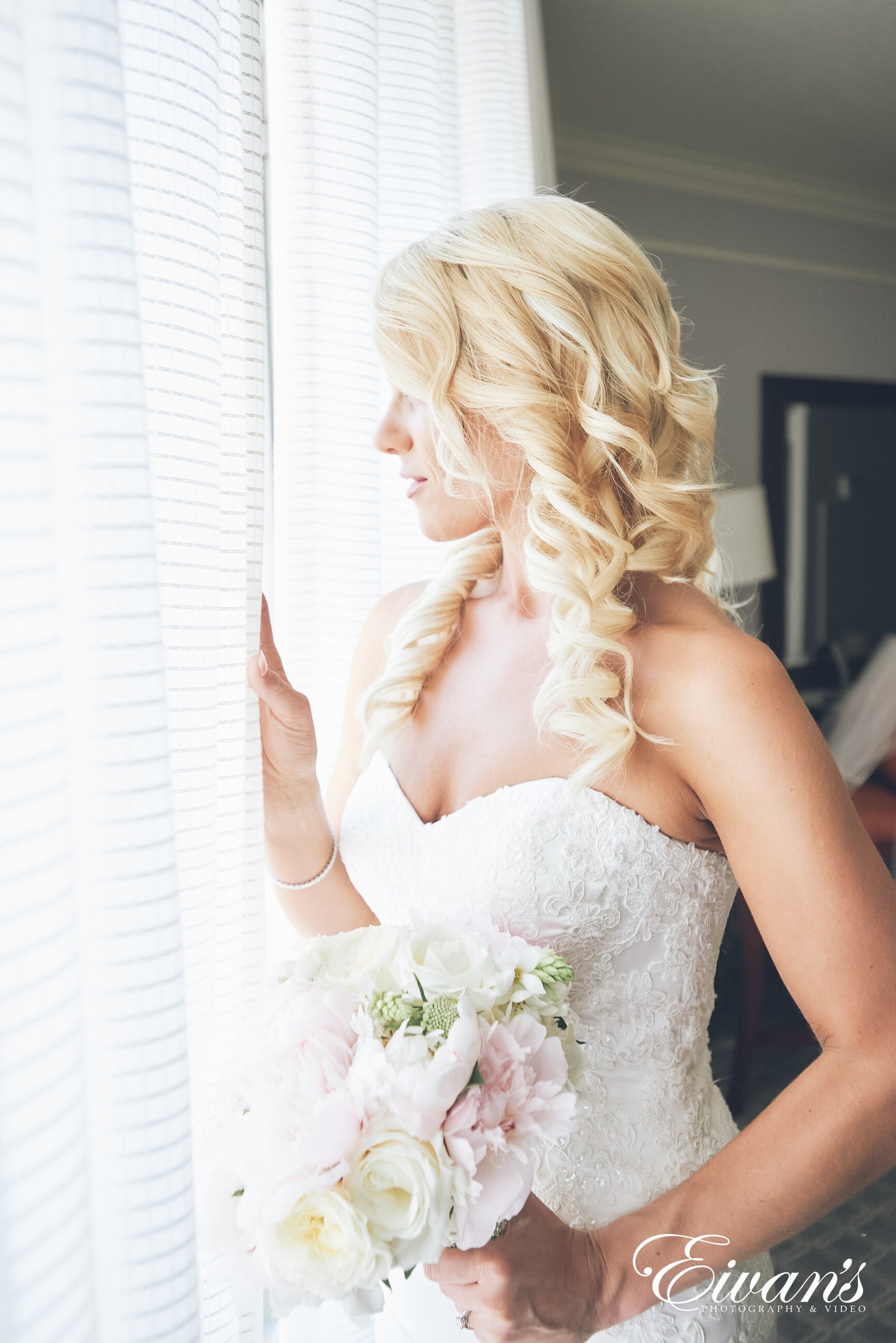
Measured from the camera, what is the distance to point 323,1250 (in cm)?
68

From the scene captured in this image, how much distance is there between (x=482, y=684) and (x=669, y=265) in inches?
152

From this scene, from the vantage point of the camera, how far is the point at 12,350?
557 mm

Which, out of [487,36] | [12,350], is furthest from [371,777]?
[487,36]

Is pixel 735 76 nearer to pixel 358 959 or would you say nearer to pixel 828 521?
pixel 828 521

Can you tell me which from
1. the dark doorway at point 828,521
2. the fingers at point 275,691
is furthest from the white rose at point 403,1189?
the dark doorway at point 828,521

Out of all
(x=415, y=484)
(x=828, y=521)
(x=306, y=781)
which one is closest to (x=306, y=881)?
(x=306, y=781)

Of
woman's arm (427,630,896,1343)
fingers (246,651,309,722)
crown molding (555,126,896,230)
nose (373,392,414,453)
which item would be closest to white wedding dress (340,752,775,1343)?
woman's arm (427,630,896,1343)

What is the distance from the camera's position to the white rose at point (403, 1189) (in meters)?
0.69

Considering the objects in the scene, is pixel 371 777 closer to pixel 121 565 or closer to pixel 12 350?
pixel 121 565

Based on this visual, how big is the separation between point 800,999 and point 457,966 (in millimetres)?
408

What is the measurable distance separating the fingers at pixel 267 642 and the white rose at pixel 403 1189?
544 mm

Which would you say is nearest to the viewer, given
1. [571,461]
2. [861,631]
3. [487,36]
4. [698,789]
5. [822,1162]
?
[822,1162]

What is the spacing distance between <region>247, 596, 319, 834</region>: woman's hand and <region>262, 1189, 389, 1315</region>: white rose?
1.75 ft

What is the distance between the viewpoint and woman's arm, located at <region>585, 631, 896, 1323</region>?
0.95 meters
